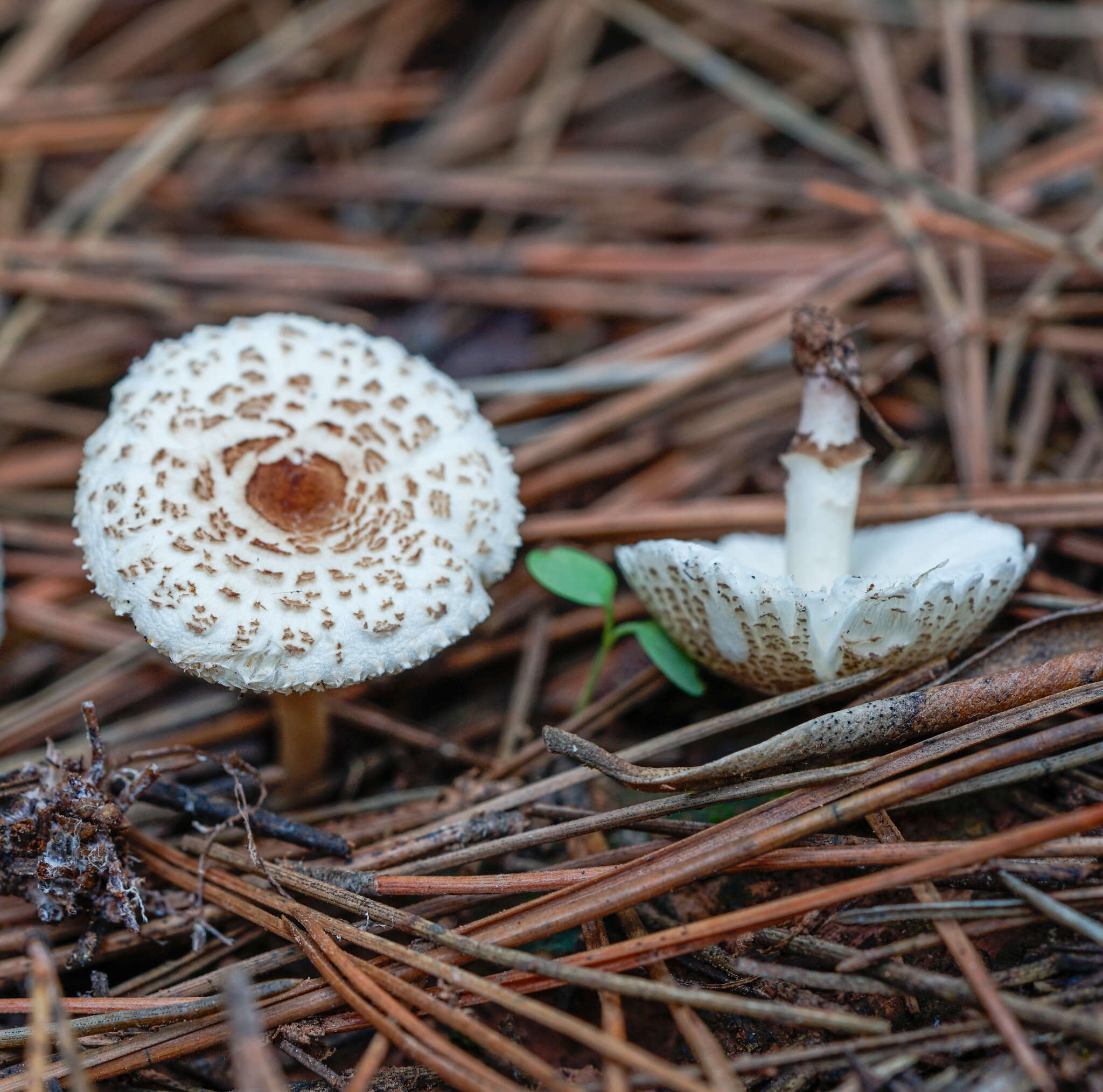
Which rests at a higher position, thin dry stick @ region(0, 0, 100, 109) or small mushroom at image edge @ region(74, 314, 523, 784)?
thin dry stick @ region(0, 0, 100, 109)

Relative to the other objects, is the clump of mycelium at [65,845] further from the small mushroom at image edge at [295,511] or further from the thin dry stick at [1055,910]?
the thin dry stick at [1055,910]

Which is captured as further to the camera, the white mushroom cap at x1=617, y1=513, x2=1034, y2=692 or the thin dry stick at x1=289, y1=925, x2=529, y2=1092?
the white mushroom cap at x1=617, y1=513, x2=1034, y2=692

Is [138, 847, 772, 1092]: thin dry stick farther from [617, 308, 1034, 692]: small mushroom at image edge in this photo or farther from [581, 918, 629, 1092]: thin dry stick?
[617, 308, 1034, 692]: small mushroom at image edge

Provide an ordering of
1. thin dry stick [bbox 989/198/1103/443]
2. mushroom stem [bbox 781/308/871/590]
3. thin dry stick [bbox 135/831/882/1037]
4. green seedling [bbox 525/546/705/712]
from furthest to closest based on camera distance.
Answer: thin dry stick [bbox 989/198/1103/443] < green seedling [bbox 525/546/705/712] < mushroom stem [bbox 781/308/871/590] < thin dry stick [bbox 135/831/882/1037]

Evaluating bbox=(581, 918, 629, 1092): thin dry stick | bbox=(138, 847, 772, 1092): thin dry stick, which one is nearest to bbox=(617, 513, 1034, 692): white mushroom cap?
bbox=(581, 918, 629, 1092): thin dry stick

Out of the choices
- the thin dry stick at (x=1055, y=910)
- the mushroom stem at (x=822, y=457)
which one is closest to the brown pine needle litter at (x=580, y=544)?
the thin dry stick at (x=1055, y=910)

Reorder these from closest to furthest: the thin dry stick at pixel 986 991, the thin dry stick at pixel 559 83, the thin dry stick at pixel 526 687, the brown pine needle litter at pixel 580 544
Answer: the thin dry stick at pixel 986 991 → the brown pine needle litter at pixel 580 544 → the thin dry stick at pixel 526 687 → the thin dry stick at pixel 559 83
